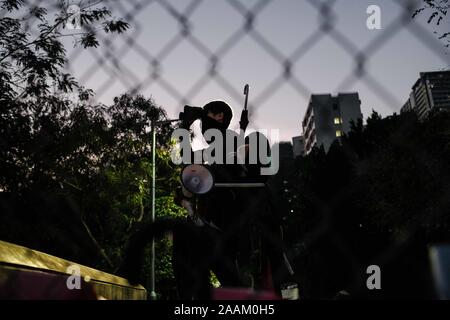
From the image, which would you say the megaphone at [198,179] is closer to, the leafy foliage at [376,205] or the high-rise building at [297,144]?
the leafy foliage at [376,205]

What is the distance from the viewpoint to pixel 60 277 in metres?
1.35

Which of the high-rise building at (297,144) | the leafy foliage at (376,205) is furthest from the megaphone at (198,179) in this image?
the high-rise building at (297,144)

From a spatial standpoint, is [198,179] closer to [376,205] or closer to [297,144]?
[297,144]

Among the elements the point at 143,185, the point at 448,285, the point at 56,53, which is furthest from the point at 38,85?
the point at 448,285

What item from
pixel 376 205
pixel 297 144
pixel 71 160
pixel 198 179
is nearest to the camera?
pixel 198 179

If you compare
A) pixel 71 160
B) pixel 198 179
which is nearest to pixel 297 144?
pixel 198 179

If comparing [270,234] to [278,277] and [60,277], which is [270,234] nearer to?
[278,277]

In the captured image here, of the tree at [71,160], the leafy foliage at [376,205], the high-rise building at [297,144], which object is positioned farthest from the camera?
the tree at [71,160]

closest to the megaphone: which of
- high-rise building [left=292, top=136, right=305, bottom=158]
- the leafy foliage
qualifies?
the leafy foliage

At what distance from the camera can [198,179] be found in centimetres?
142

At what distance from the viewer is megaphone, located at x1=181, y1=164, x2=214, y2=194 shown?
1389 mm

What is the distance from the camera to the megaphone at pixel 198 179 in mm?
1389
